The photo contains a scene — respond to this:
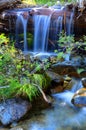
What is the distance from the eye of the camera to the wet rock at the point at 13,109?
5.29m

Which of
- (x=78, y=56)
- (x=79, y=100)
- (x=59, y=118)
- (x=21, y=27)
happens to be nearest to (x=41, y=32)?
(x=21, y=27)

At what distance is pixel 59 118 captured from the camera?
5617 mm

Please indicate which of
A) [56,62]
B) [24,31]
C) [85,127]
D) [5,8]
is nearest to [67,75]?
[56,62]

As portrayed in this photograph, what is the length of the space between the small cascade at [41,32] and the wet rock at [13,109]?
179 inches

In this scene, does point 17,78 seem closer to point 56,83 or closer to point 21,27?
point 56,83

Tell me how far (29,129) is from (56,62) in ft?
11.3

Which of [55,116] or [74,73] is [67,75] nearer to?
[74,73]

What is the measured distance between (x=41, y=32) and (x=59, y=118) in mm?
5019

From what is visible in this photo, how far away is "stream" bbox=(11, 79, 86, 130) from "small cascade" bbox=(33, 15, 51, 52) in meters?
3.92

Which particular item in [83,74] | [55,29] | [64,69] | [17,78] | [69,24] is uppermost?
[69,24]

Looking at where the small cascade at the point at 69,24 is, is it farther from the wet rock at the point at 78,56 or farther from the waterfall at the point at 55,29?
the wet rock at the point at 78,56

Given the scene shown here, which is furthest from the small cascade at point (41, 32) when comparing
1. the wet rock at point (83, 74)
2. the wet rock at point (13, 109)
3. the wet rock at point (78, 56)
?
the wet rock at point (13, 109)

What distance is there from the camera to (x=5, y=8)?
1030cm

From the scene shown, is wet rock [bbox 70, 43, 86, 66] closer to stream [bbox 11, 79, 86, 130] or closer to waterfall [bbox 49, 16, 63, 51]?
waterfall [bbox 49, 16, 63, 51]
